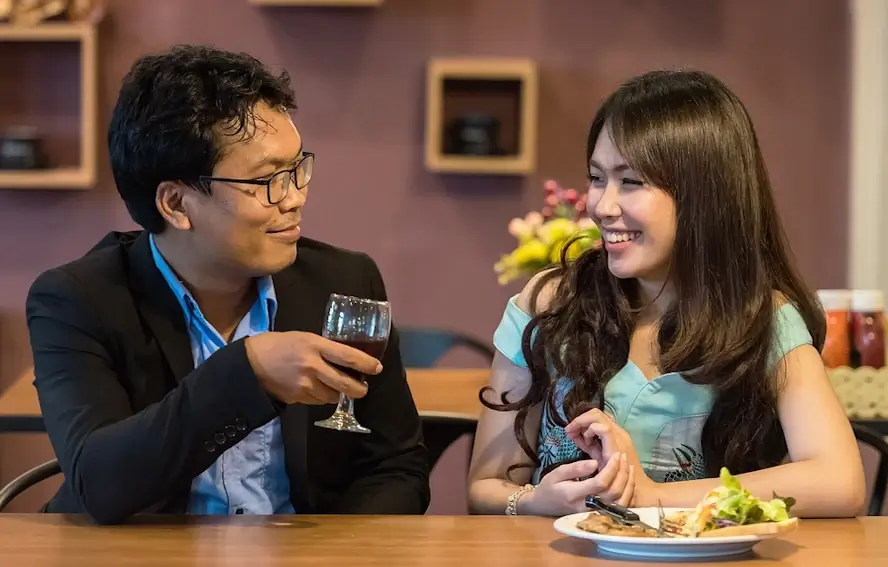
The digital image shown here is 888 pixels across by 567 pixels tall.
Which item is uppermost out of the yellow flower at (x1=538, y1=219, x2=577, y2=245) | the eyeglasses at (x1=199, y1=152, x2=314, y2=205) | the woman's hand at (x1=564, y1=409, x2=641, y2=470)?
the eyeglasses at (x1=199, y1=152, x2=314, y2=205)

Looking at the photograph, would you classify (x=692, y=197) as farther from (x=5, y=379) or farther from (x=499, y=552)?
(x=5, y=379)

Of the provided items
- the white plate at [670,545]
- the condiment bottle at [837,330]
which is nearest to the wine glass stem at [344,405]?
the white plate at [670,545]

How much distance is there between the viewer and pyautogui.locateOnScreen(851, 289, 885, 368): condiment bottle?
271cm

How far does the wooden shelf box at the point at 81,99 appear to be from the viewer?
361 centimetres

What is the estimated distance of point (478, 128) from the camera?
3.72 meters

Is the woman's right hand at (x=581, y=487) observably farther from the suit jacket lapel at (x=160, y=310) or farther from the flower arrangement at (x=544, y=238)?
the flower arrangement at (x=544, y=238)

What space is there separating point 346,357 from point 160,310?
44 cm

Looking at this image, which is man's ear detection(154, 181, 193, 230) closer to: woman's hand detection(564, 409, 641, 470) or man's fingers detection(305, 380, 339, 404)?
man's fingers detection(305, 380, 339, 404)

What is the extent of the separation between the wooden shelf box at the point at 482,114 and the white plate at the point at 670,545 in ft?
7.86

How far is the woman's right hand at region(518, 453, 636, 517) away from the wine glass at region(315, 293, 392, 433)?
10.3 inches

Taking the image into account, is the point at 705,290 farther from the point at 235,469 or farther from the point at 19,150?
the point at 19,150

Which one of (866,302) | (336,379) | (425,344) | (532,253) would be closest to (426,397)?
(532,253)

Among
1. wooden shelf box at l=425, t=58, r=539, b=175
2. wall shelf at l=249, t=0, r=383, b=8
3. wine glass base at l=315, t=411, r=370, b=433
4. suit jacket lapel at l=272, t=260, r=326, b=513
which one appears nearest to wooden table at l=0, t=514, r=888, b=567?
wine glass base at l=315, t=411, r=370, b=433

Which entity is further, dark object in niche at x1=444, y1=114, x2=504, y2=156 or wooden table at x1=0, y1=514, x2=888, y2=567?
dark object in niche at x1=444, y1=114, x2=504, y2=156
